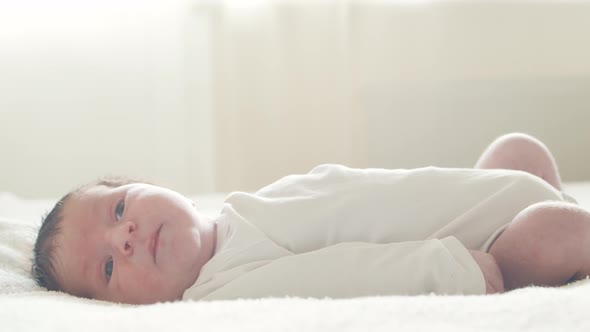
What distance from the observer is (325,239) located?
111 centimetres

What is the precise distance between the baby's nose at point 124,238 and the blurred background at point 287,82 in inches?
50.5

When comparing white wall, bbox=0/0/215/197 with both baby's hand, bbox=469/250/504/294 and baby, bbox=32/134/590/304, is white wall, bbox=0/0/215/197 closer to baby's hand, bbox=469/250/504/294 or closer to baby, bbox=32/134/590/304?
baby, bbox=32/134/590/304

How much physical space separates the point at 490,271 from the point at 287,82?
1486 millimetres

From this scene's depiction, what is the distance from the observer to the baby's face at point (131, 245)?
43.5 inches

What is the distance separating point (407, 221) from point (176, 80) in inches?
58.3

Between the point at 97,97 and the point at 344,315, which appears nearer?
the point at 344,315

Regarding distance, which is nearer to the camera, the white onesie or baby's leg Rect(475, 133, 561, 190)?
the white onesie

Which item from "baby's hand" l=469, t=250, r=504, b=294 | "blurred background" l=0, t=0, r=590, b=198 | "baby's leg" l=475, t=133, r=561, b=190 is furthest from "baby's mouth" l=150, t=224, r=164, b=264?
"blurred background" l=0, t=0, r=590, b=198

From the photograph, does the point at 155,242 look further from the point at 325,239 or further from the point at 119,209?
the point at 325,239

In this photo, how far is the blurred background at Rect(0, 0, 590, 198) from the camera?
2387 mm

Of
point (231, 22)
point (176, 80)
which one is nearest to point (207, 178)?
point (176, 80)

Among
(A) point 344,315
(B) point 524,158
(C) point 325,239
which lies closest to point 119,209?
(C) point 325,239

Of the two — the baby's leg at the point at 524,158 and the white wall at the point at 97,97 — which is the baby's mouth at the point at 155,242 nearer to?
the baby's leg at the point at 524,158

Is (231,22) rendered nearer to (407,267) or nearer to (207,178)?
(207,178)
